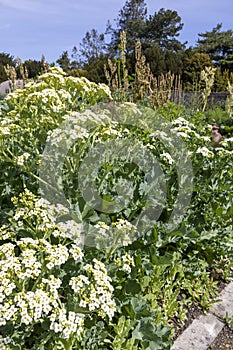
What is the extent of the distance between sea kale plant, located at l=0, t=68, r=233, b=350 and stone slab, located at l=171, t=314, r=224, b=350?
81 mm

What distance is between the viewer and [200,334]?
2080 millimetres

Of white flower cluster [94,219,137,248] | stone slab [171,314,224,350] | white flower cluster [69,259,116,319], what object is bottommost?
stone slab [171,314,224,350]

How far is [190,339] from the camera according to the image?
6.68 feet

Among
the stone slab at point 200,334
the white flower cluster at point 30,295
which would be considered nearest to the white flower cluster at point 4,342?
the white flower cluster at point 30,295

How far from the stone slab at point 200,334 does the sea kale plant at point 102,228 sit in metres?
0.08

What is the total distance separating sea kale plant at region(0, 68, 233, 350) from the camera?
4.96ft

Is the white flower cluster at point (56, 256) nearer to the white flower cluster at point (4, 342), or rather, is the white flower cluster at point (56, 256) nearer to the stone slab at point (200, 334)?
the white flower cluster at point (4, 342)

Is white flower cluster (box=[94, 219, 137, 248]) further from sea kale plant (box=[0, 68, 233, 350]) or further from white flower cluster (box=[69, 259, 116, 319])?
white flower cluster (box=[69, 259, 116, 319])

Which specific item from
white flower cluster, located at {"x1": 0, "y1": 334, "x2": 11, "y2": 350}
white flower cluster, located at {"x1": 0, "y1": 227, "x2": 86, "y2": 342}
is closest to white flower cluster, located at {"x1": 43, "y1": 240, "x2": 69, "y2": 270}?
white flower cluster, located at {"x1": 0, "y1": 227, "x2": 86, "y2": 342}

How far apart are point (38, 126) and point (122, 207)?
852 millimetres

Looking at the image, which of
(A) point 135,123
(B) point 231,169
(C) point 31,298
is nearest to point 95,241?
(C) point 31,298

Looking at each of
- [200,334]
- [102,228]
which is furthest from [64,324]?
[200,334]

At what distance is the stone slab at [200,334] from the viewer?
1990 mm

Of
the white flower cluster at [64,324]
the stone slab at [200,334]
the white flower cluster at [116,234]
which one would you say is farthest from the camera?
the stone slab at [200,334]
